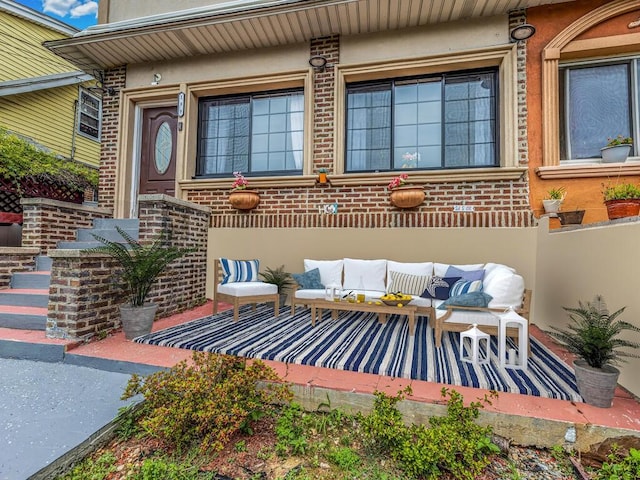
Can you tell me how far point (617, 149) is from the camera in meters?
4.07

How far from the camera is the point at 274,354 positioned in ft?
8.96

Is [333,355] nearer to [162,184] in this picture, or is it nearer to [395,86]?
[395,86]

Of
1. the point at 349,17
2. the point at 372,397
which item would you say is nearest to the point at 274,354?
the point at 372,397

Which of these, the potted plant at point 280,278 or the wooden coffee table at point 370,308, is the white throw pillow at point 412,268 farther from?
the potted plant at point 280,278

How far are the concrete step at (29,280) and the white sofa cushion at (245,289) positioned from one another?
7.52 ft

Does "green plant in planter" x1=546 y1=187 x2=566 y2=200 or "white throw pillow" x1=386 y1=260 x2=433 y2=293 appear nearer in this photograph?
"green plant in planter" x1=546 y1=187 x2=566 y2=200

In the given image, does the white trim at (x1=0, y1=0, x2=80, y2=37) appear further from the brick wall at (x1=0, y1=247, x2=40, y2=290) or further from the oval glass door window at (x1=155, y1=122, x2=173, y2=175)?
the brick wall at (x1=0, y1=247, x2=40, y2=290)

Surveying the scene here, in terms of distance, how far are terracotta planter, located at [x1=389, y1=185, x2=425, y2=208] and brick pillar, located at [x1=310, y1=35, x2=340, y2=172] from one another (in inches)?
46.4

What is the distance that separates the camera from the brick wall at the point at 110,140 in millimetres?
5805

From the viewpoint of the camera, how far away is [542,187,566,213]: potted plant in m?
4.13

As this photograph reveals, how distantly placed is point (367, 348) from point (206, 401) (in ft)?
5.37

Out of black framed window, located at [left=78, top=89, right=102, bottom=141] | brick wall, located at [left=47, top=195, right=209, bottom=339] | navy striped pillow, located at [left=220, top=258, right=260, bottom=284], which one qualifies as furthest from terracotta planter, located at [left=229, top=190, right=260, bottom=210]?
black framed window, located at [left=78, top=89, right=102, bottom=141]

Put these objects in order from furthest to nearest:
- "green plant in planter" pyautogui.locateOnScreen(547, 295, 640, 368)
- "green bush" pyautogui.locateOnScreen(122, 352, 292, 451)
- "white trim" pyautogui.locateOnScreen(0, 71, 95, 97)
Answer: "white trim" pyautogui.locateOnScreen(0, 71, 95, 97) → "green plant in planter" pyautogui.locateOnScreen(547, 295, 640, 368) → "green bush" pyautogui.locateOnScreen(122, 352, 292, 451)

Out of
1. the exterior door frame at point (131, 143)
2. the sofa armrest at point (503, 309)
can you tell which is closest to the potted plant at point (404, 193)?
the sofa armrest at point (503, 309)
